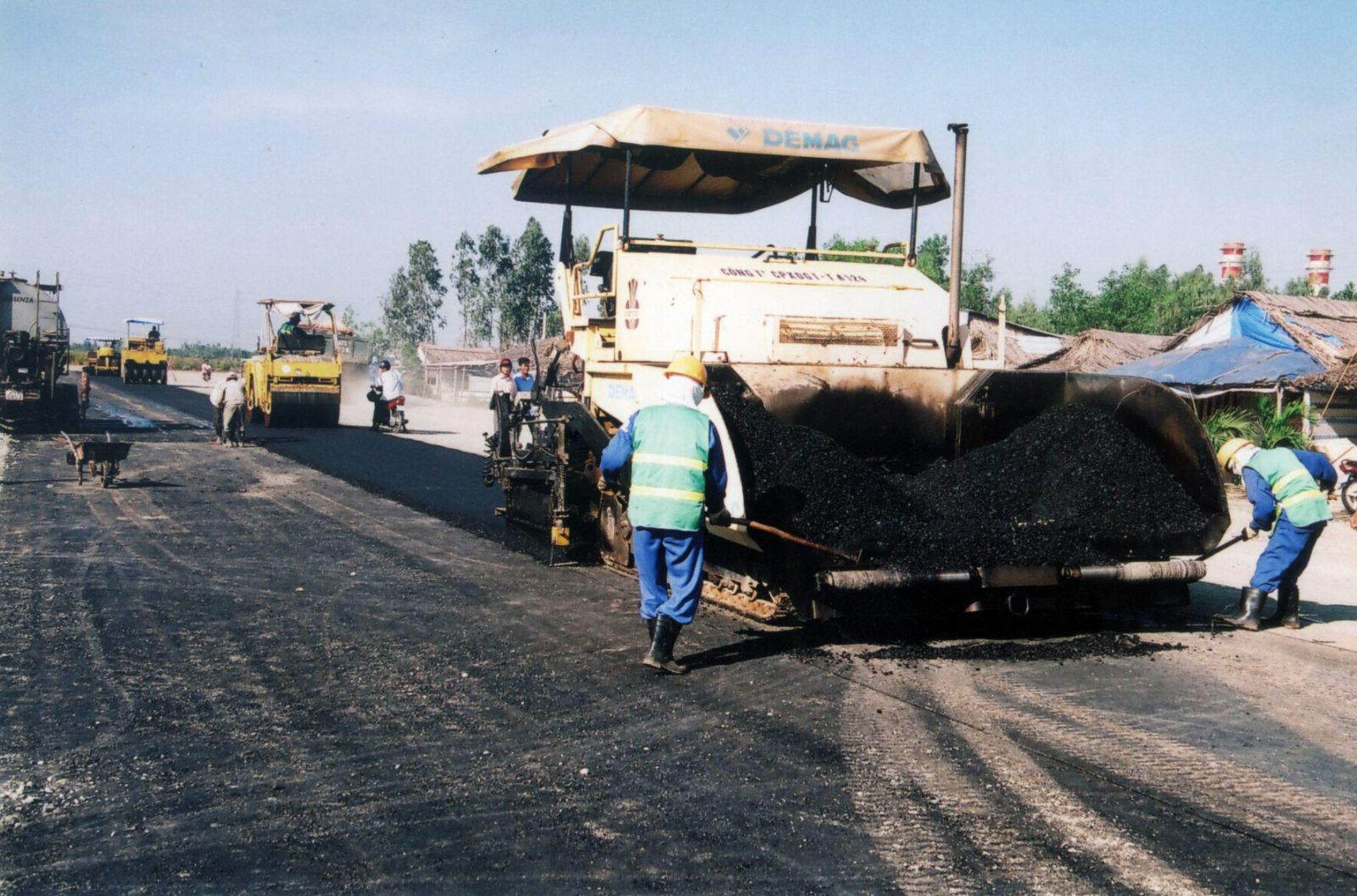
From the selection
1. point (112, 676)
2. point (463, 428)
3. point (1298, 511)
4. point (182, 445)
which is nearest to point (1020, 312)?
point (463, 428)

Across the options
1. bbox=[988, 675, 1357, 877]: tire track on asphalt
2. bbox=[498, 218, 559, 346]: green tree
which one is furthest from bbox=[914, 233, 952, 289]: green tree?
bbox=[988, 675, 1357, 877]: tire track on asphalt

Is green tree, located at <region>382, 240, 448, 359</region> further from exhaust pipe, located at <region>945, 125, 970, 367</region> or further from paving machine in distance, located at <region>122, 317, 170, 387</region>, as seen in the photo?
exhaust pipe, located at <region>945, 125, 970, 367</region>

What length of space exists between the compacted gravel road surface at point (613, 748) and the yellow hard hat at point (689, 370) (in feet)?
4.32

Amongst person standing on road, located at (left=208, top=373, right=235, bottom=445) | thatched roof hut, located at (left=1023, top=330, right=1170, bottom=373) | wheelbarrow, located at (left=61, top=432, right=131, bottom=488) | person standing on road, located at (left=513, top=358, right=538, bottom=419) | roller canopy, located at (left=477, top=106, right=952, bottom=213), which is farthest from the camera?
thatched roof hut, located at (left=1023, top=330, right=1170, bottom=373)

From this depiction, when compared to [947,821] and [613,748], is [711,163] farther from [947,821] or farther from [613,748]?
[947,821]

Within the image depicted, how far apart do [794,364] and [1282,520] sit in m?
2.90

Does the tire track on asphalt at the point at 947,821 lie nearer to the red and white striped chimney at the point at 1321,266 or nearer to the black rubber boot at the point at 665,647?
the black rubber boot at the point at 665,647

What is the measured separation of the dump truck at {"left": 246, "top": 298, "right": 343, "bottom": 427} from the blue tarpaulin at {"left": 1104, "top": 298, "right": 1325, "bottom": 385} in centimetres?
1383

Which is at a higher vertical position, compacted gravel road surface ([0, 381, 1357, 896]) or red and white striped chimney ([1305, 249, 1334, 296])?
red and white striped chimney ([1305, 249, 1334, 296])

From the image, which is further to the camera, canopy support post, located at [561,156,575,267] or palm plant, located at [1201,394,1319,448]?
palm plant, located at [1201,394,1319,448]

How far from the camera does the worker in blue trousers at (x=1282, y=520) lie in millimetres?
6703

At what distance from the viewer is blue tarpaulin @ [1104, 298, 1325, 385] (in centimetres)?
1612

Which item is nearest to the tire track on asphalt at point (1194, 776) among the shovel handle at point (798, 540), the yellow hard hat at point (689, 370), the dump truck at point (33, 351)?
the shovel handle at point (798, 540)

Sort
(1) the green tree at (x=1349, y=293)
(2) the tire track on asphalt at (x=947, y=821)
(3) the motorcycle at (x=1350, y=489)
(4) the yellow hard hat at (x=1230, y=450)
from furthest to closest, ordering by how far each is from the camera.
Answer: (1) the green tree at (x=1349, y=293) < (3) the motorcycle at (x=1350, y=489) < (4) the yellow hard hat at (x=1230, y=450) < (2) the tire track on asphalt at (x=947, y=821)
